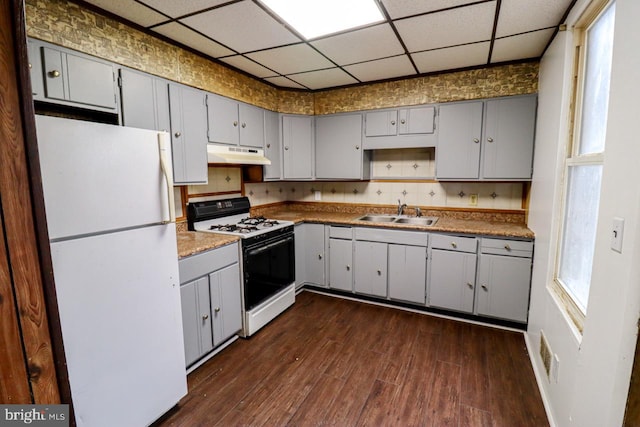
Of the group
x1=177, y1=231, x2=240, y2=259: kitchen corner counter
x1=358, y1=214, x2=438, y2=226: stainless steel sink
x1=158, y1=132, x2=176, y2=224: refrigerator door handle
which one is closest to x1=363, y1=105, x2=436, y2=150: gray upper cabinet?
x1=358, y1=214, x2=438, y2=226: stainless steel sink

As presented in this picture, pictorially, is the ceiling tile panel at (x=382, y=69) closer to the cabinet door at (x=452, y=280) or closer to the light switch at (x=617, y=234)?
the cabinet door at (x=452, y=280)

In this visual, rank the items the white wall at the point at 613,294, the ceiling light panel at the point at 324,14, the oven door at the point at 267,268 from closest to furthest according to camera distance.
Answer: the white wall at the point at 613,294
the ceiling light panel at the point at 324,14
the oven door at the point at 267,268

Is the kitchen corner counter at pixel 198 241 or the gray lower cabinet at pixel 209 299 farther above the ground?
the kitchen corner counter at pixel 198 241

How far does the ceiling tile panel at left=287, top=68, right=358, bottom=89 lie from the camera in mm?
3022

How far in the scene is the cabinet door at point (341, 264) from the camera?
132 inches

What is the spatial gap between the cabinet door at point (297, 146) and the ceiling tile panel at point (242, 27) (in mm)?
1220

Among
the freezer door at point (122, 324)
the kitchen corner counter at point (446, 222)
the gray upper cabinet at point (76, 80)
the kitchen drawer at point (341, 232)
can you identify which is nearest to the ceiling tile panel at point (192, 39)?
the gray upper cabinet at point (76, 80)

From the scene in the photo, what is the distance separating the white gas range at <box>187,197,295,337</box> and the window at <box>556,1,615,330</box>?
7.08 ft

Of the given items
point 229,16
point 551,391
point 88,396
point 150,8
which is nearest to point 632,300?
point 551,391

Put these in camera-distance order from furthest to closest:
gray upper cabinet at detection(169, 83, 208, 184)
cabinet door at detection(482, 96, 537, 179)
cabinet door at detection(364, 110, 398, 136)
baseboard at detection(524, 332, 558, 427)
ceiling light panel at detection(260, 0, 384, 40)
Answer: cabinet door at detection(364, 110, 398, 136) < cabinet door at detection(482, 96, 537, 179) < gray upper cabinet at detection(169, 83, 208, 184) < ceiling light panel at detection(260, 0, 384, 40) < baseboard at detection(524, 332, 558, 427)

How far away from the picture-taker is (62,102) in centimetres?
171

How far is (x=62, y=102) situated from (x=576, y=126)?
9.70ft

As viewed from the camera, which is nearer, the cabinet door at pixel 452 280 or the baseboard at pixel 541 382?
the baseboard at pixel 541 382

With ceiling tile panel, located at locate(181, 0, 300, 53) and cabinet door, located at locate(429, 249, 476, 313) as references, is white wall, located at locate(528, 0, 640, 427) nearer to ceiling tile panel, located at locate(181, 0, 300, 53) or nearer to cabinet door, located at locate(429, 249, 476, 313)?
cabinet door, located at locate(429, 249, 476, 313)
